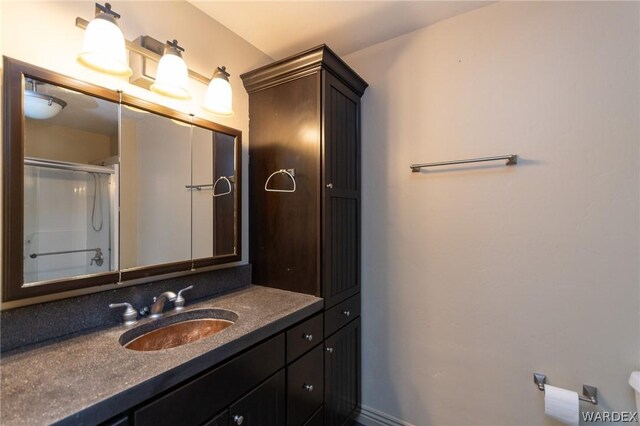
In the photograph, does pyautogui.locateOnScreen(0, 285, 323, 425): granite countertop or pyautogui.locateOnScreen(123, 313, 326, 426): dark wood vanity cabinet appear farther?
pyautogui.locateOnScreen(123, 313, 326, 426): dark wood vanity cabinet

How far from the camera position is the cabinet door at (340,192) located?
4.81 feet

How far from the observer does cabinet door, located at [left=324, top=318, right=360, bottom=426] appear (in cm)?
146

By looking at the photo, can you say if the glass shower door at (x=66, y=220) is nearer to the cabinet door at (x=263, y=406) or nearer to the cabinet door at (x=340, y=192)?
the cabinet door at (x=263, y=406)

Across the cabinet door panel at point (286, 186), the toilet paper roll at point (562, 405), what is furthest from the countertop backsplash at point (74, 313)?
the toilet paper roll at point (562, 405)

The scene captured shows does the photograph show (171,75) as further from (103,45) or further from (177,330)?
(177,330)

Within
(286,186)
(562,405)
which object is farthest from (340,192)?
(562,405)

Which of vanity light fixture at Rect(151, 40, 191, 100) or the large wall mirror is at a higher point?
vanity light fixture at Rect(151, 40, 191, 100)

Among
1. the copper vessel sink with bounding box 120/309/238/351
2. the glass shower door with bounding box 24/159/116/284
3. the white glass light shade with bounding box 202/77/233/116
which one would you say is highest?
the white glass light shade with bounding box 202/77/233/116

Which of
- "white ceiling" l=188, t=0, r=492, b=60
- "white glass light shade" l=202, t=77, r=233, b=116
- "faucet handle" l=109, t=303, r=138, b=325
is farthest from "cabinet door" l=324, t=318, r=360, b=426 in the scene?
"white ceiling" l=188, t=0, r=492, b=60

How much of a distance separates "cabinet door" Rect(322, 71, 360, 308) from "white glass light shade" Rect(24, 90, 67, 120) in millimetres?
1069

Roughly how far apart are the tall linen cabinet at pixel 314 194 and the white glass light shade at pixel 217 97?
28 centimetres

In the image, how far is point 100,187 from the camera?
1110mm

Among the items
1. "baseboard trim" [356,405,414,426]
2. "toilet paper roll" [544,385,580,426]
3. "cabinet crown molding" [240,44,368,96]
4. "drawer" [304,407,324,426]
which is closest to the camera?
"toilet paper roll" [544,385,580,426]

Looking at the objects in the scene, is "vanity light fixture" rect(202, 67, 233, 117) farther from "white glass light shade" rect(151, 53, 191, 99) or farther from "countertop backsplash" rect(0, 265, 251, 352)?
"countertop backsplash" rect(0, 265, 251, 352)
